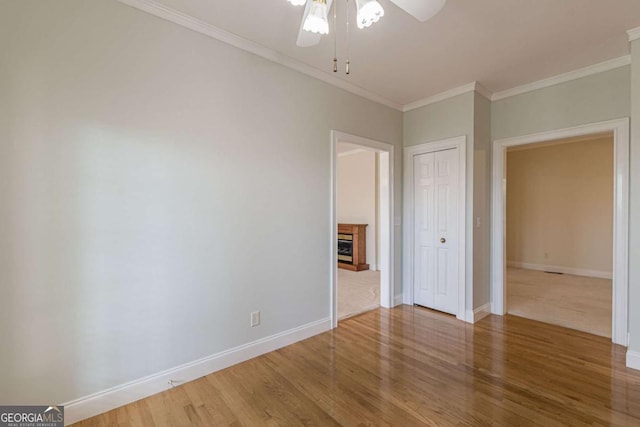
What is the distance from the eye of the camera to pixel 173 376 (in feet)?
7.09

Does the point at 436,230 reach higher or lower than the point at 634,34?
lower

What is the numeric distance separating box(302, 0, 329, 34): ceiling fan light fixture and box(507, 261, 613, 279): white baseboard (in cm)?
692

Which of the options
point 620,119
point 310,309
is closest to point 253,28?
point 310,309

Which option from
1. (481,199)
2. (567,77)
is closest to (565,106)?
(567,77)

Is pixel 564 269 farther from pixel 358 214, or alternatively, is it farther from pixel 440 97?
pixel 440 97

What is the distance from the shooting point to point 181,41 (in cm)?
218

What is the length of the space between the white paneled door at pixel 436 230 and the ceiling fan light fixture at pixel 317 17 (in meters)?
2.61

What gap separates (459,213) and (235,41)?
2.98 metres

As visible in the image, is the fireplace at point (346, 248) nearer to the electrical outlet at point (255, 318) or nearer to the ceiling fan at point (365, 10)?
the electrical outlet at point (255, 318)

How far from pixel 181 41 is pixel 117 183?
3.86 feet

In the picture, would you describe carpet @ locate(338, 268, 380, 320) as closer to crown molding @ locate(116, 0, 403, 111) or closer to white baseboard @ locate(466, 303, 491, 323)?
white baseboard @ locate(466, 303, 491, 323)

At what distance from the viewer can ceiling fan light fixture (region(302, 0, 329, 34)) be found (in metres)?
1.44

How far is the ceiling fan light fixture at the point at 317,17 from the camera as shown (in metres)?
1.44

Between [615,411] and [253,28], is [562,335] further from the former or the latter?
[253,28]
